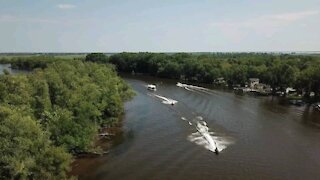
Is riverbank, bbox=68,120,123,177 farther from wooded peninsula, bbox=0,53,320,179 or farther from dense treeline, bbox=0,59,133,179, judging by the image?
dense treeline, bbox=0,59,133,179

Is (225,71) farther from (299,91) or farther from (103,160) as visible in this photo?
(103,160)

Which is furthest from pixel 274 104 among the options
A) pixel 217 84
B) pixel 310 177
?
pixel 310 177

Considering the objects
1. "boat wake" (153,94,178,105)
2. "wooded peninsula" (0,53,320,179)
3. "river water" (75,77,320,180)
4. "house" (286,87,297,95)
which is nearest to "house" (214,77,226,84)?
"house" (286,87,297,95)

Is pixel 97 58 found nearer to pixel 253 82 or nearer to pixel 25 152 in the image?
pixel 253 82

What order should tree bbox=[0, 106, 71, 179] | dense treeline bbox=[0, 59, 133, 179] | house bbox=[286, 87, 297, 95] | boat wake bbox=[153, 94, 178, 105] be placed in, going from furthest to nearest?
house bbox=[286, 87, 297, 95] < boat wake bbox=[153, 94, 178, 105] < dense treeline bbox=[0, 59, 133, 179] < tree bbox=[0, 106, 71, 179]

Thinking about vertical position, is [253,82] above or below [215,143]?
above

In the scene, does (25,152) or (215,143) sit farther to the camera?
(215,143)

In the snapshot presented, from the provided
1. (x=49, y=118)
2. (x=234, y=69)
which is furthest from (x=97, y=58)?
(x=49, y=118)

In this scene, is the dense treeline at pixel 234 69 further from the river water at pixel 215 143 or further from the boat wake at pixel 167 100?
the boat wake at pixel 167 100
